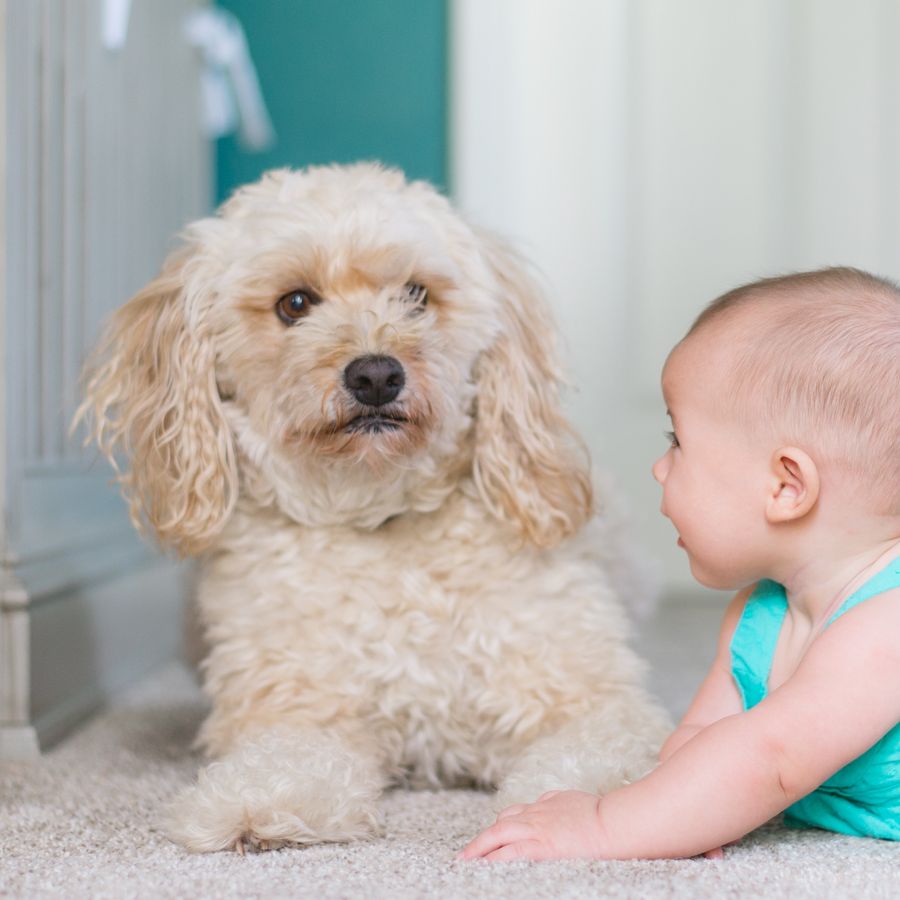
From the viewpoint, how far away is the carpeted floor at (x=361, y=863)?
93 centimetres

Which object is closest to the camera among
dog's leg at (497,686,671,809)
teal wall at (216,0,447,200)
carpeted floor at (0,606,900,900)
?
carpeted floor at (0,606,900,900)

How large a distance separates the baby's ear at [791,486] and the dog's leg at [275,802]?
0.48 m

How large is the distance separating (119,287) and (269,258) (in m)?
1.12

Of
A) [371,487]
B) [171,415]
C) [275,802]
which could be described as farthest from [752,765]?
[171,415]

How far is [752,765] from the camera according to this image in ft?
3.24

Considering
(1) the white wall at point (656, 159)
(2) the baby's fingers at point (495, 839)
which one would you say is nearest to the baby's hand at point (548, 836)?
(2) the baby's fingers at point (495, 839)

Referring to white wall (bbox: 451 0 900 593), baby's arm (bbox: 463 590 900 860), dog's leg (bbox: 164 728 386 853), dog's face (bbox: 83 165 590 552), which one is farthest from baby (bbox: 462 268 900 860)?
white wall (bbox: 451 0 900 593)

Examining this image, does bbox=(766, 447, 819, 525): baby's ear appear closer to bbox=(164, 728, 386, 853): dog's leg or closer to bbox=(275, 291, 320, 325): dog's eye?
bbox=(164, 728, 386, 853): dog's leg

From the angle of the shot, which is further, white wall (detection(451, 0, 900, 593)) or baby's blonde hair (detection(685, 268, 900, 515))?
white wall (detection(451, 0, 900, 593))

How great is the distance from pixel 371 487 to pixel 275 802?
411 millimetres

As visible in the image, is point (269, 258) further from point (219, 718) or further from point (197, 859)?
point (197, 859)

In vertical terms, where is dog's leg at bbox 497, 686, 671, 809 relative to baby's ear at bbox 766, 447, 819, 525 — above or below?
below

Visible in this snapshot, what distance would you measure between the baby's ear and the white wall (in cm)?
231

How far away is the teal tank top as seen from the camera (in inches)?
42.4
